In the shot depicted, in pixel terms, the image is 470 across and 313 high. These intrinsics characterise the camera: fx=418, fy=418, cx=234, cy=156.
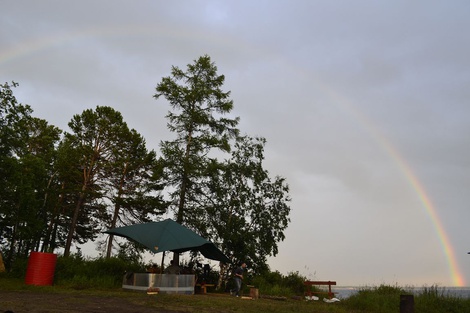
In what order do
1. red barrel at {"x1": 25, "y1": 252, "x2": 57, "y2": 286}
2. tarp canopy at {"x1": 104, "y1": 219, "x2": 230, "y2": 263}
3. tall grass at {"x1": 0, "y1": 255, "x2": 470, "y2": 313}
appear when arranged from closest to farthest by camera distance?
tall grass at {"x1": 0, "y1": 255, "x2": 470, "y2": 313} < red barrel at {"x1": 25, "y1": 252, "x2": 57, "y2": 286} < tarp canopy at {"x1": 104, "y1": 219, "x2": 230, "y2": 263}

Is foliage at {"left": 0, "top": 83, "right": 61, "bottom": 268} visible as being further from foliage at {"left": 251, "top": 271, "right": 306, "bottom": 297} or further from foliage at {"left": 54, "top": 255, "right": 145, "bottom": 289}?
foliage at {"left": 251, "top": 271, "right": 306, "bottom": 297}

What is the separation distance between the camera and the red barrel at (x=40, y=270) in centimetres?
1898

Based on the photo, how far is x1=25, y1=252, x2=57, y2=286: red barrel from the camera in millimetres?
18984

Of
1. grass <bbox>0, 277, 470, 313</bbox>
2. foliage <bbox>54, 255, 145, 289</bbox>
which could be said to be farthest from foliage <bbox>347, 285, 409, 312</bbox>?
foliage <bbox>54, 255, 145, 289</bbox>

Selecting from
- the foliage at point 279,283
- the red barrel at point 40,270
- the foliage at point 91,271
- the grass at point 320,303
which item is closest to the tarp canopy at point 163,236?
the grass at point 320,303

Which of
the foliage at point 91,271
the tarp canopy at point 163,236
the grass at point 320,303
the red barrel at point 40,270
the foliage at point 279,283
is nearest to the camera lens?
the grass at point 320,303

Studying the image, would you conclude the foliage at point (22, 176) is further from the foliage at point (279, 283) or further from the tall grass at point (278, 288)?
the foliage at point (279, 283)

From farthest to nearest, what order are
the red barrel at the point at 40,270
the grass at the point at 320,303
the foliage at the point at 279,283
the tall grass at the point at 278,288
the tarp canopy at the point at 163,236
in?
the foliage at the point at 279,283 → the tarp canopy at the point at 163,236 → the red barrel at the point at 40,270 → the tall grass at the point at 278,288 → the grass at the point at 320,303

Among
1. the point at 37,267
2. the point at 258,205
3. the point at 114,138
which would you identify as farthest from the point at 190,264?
the point at 114,138

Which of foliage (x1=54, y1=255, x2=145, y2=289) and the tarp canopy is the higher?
the tarp canopy

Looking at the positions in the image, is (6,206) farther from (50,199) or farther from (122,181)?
(122,181)

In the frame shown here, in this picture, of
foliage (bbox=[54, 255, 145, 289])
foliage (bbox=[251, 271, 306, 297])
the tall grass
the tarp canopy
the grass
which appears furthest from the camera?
foliage (bbox=[251, 271, 306, 297])

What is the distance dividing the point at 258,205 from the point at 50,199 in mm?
18619

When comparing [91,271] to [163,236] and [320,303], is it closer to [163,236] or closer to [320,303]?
[163,236]
